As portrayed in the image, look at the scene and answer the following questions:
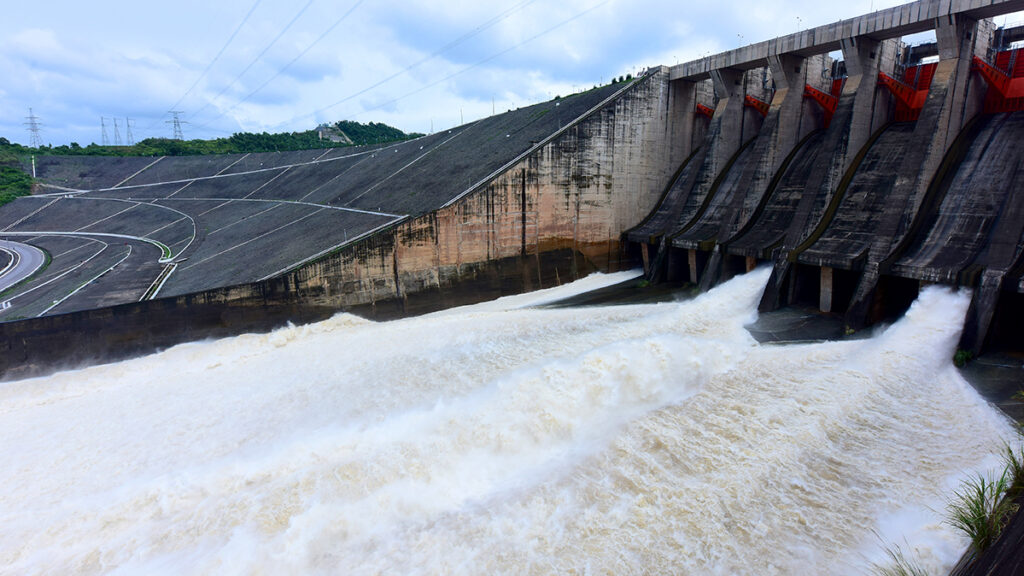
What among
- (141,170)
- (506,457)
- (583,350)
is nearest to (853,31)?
(583,350)

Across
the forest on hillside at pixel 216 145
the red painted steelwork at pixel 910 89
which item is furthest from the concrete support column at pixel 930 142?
the forest on hillside at pixel 216 145

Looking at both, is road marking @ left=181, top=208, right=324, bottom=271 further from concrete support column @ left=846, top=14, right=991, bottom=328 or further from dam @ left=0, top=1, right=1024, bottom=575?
concrete support column @ left=846, top=14, right=991, bottom=328

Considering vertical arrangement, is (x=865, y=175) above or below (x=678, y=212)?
above

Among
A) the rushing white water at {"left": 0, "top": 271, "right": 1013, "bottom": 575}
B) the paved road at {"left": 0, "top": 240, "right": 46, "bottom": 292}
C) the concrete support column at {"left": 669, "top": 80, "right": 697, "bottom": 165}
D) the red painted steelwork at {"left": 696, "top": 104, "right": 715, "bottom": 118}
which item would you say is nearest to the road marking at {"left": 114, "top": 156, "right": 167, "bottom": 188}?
the paved road at {"left": 0, "top": 240, "right": 46, "bottom": 292}

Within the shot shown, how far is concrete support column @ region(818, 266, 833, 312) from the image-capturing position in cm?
1329

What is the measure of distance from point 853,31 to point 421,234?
13.6 meters

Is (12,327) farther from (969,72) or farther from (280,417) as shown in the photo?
(969,72)

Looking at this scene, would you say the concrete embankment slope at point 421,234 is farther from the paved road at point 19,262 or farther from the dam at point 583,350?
the paved road at point 19,262

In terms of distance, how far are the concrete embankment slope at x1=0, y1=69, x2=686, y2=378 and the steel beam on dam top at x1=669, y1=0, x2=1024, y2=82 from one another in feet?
6.77

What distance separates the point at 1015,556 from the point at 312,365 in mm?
10552

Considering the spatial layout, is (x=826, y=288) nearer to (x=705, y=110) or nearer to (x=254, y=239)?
(x=705, y=110)

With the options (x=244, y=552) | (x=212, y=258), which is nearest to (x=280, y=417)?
(x=244, y=552)

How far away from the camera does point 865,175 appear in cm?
1434

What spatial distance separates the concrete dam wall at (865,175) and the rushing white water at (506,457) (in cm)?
138
